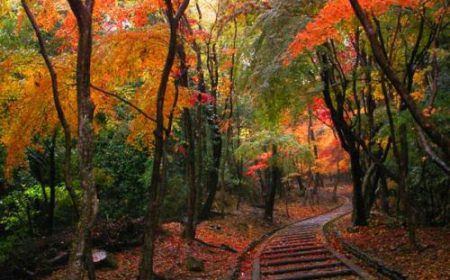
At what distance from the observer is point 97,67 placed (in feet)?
29.6

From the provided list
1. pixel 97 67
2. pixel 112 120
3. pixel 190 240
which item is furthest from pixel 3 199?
pixel 97 67

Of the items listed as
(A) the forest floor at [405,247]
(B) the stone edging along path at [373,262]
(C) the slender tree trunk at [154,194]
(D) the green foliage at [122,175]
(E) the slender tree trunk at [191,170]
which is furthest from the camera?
(D) the green foliage at [122,175]

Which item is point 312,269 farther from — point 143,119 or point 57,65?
point 57,65

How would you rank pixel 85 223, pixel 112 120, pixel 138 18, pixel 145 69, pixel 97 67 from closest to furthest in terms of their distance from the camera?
1. pixel 85 223
2. pixel 97 67
3. pixel 145 69
4. pixel 138 18
5. pixel 112 120

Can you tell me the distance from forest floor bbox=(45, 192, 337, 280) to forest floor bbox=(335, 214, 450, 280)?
4167mm

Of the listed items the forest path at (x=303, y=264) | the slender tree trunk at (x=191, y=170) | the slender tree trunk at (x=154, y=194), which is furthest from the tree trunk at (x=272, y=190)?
the slender tree trunk at (x=154, y=194)

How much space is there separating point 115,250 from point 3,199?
4718 millimetres

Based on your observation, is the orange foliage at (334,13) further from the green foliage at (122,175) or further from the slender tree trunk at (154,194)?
the green foliage at (122,175)

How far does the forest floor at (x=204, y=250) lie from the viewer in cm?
1076

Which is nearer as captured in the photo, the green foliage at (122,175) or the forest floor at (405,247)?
the forest floor at (405,247)

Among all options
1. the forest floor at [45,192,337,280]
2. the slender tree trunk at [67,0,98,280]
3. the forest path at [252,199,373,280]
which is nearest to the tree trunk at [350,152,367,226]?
the forest path at [252,199,373,280]

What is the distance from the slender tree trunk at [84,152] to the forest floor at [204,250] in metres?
4.99

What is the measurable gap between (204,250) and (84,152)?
8.88m

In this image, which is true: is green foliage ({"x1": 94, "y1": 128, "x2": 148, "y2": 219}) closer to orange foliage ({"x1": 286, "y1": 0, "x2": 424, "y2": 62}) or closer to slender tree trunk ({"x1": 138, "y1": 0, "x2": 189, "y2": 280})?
slender tree trunk ({"x1": 138, "y1": 0, "x2": 189, "y2": 280})
